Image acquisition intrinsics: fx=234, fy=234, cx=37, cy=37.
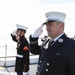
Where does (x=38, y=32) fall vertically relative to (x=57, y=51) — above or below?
above

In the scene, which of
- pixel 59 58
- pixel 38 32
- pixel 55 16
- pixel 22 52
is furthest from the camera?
pixel 22 52

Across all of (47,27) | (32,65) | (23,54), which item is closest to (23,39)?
(23,54)

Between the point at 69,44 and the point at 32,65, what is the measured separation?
20.9ft

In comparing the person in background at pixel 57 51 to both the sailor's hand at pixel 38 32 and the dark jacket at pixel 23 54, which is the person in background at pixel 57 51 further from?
the dark jacket at pixel 23 54

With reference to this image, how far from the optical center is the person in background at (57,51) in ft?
8.01

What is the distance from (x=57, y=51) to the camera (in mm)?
2520

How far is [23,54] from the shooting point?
525 cm

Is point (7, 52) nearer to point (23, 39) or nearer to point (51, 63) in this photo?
point (23, 39)

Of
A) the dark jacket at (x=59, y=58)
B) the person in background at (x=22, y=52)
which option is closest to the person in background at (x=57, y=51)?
the dark jacket at (x=59, y=58)

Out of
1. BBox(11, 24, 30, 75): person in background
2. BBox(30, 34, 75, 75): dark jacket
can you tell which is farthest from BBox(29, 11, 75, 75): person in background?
BBox(11, 24, 30, 75): person in background

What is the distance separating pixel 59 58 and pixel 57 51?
0.09 metres

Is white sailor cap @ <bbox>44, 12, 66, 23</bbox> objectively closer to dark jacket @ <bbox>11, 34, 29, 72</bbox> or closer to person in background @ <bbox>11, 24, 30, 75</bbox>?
person in background @ <bbox>11, 24, 30, 75</bbox>

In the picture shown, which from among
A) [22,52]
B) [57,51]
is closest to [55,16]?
[57,51]

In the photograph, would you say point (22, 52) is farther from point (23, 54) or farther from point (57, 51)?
point (57, 51)
